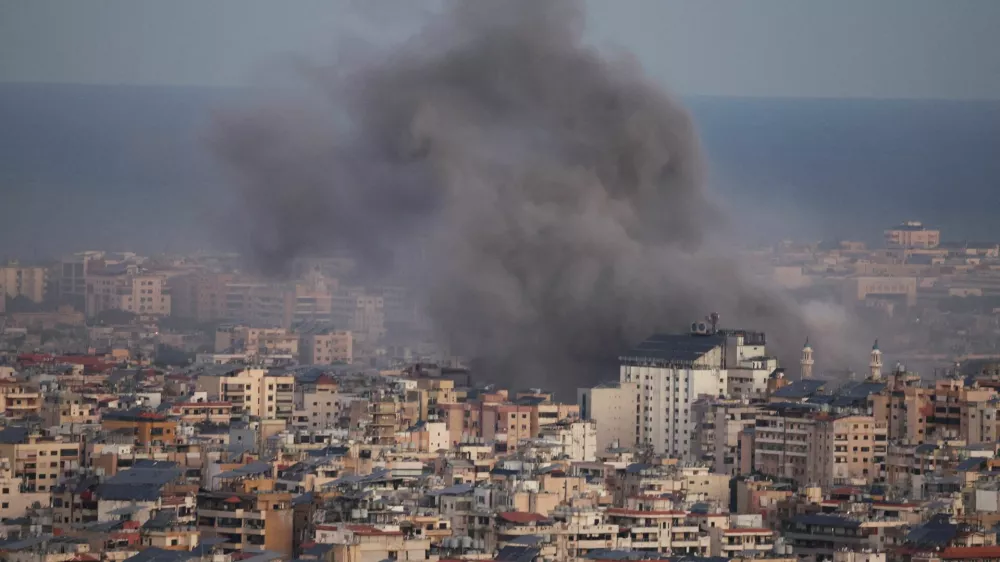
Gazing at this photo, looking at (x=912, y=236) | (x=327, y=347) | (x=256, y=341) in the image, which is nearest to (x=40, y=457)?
(x=256, y=341)

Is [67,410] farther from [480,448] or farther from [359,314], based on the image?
[359,314]

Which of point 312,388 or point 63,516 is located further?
point 312,388

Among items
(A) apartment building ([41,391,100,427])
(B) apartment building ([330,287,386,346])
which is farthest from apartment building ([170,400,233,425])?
(B) apartment building ([330,287,386,346])

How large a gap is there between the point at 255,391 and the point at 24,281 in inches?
1178

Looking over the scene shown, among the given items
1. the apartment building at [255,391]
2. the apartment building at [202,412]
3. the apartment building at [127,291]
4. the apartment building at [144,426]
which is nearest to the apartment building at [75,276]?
the apartment building at [127,291]

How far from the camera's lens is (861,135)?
10038cm

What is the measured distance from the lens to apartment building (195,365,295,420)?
60188 millimetres

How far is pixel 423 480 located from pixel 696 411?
1350cm

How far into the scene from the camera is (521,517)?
40531 millimetres

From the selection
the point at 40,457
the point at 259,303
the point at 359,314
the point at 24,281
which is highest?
the point at 24,281

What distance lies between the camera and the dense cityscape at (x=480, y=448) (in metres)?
40.1

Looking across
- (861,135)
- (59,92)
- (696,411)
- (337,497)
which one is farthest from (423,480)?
(861,135)

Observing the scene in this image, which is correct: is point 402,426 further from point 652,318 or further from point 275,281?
point 275,281

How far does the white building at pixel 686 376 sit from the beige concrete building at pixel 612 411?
119 mm
